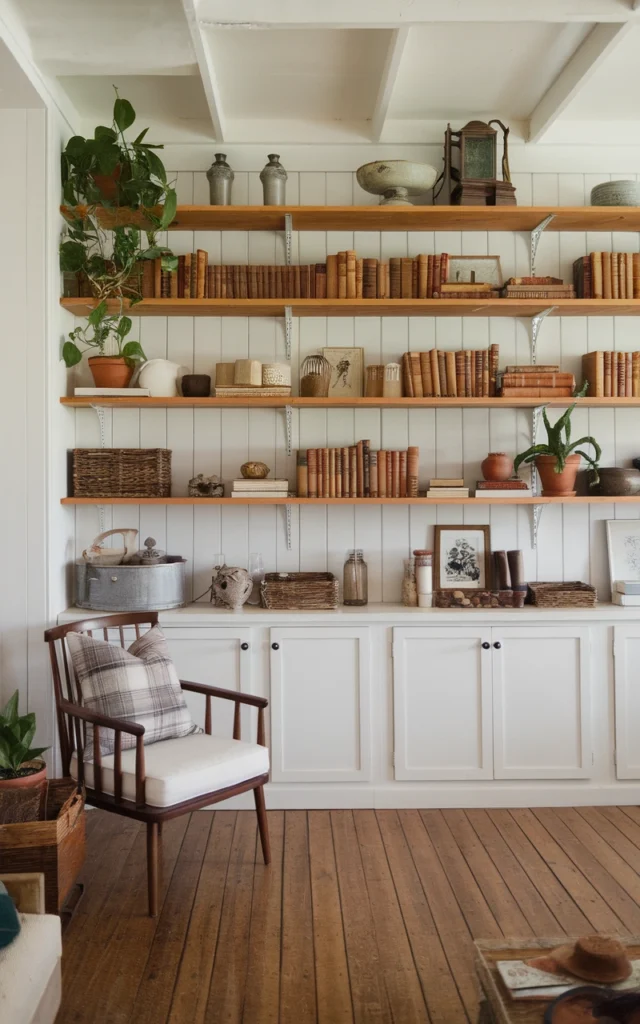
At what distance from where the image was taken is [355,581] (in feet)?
12.7

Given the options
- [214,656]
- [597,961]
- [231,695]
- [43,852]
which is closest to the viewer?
[597,961]

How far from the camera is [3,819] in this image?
2643mm

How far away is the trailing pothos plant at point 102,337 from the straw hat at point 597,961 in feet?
9.66

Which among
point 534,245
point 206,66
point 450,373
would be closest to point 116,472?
point 450,373

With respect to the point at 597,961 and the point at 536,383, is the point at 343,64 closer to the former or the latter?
the point at 536,383

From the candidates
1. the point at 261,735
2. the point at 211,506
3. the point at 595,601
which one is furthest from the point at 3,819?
the point at 595,601

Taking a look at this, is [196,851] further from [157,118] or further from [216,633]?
[157,118]

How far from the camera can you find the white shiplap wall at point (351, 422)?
158 inches

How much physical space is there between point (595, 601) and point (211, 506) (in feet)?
5.99

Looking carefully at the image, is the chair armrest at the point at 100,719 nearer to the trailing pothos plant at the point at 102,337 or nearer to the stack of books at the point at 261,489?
the stack of books at the point at 261,489

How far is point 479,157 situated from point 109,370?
1.93m

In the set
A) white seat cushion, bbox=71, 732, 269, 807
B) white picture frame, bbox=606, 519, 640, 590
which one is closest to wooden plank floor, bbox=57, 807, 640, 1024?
white seat cushion, bbox=71, 732, 269, 807

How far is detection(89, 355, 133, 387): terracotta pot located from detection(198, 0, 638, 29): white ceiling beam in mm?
1450

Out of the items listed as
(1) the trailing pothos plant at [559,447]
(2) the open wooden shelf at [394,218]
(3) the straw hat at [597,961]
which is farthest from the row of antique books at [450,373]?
(3) the straw hat at [597,961]
